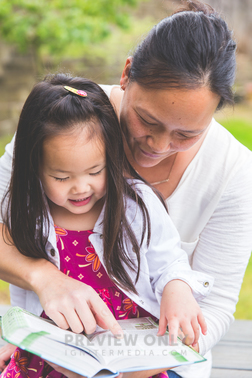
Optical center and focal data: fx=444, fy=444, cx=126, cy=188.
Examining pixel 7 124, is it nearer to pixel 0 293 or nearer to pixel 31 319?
pixel 0 293

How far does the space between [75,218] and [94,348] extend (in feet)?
1.72

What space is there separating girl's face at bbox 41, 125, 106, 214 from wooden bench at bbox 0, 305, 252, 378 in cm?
94

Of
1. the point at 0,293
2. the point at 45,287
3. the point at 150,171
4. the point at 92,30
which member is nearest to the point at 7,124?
the point at 92,30

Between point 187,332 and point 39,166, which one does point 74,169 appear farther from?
point 187,332

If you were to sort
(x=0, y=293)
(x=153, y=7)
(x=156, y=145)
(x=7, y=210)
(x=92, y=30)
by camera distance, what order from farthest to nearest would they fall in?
(x=153, y=7) < (x=92, y=30) < (x=0, y=293) < (x=7, y=210) < (x=156, y=145)

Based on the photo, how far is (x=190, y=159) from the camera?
6.09ft

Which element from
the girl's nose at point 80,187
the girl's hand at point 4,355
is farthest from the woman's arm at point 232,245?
the girl's hand at point 4,355

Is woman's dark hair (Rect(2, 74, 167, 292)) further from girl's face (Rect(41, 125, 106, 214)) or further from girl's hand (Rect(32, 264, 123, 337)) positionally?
girl's hand (Rect(32, 264, 123, 337))

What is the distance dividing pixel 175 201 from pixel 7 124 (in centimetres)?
498

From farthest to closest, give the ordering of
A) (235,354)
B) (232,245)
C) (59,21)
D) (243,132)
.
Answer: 1. (243,132)
2. (59,21)
3. (235,354)
4. (232,245)

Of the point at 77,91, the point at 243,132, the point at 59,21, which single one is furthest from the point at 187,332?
the point at 243,132

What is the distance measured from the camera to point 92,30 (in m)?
4.79

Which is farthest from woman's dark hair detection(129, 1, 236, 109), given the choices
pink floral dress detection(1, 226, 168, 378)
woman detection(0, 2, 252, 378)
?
pink floral dress detection(1, 226, 168, 378)

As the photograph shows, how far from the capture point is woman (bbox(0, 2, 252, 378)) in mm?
1416
